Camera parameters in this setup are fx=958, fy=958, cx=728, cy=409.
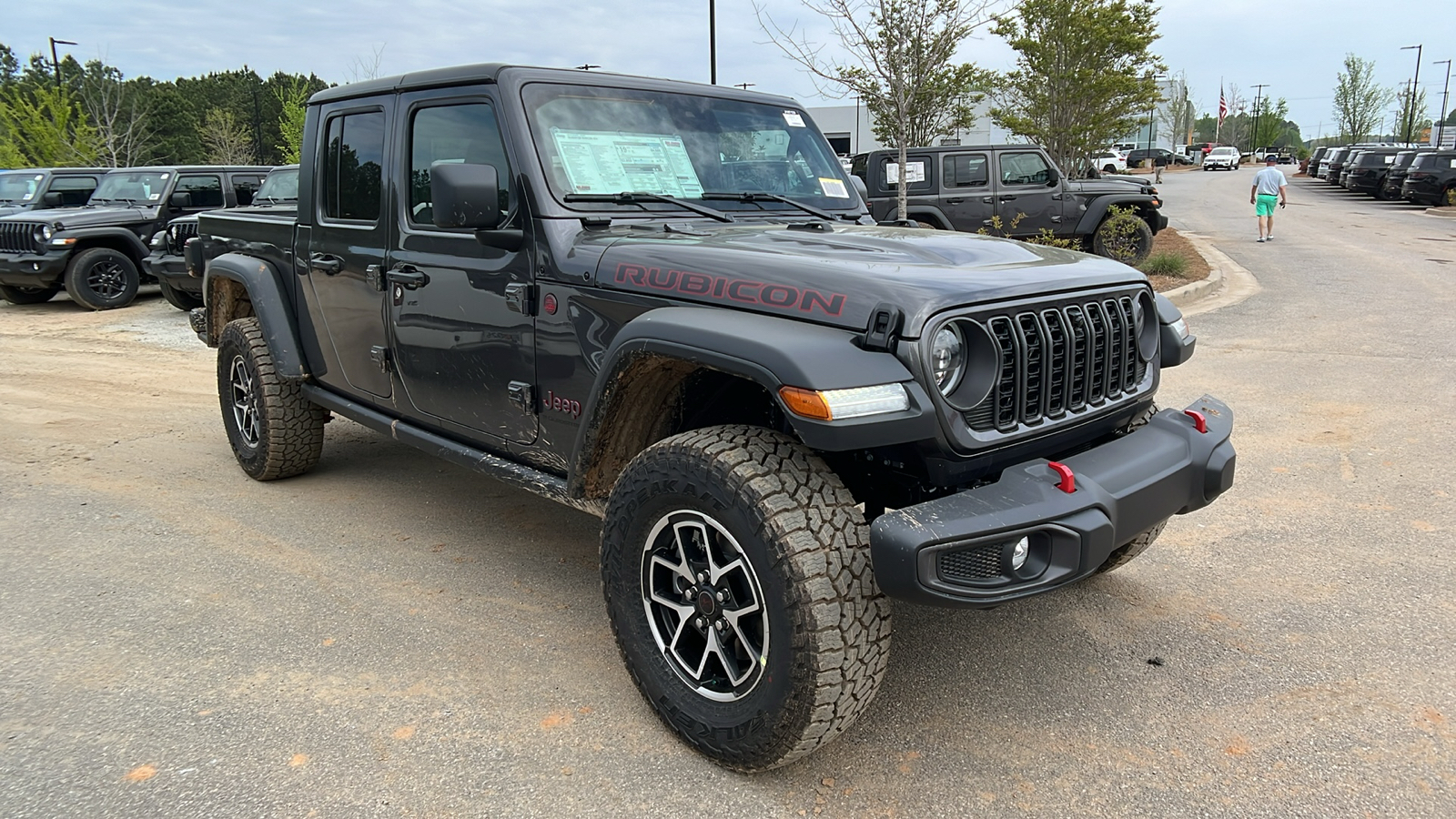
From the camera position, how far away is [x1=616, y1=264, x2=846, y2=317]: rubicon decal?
2490 millimetres

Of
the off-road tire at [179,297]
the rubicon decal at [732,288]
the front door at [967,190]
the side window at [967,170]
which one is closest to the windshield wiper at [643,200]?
the rubicon decal at [732,288]

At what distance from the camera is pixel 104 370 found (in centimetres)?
879

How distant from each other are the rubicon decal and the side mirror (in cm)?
49

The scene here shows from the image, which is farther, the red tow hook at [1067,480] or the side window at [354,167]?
the side window at [354,167]

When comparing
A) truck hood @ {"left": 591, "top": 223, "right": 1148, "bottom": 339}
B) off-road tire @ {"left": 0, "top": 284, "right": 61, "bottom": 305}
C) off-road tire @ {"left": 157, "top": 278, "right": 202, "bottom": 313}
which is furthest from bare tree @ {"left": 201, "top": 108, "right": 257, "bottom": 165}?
truck hood @ {"left": 591, "top": 223, "right": 1148, "bottom": 339}

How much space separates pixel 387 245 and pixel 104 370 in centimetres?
653

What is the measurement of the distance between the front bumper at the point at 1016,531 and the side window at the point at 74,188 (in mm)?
16999

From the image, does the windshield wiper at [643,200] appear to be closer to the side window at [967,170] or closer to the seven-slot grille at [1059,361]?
the seven-slot grille at [1059,361]

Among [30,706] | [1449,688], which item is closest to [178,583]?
[30,706]

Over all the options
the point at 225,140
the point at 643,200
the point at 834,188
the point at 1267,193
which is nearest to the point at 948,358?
the point at 643,200

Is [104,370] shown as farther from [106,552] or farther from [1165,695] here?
[1165,695]

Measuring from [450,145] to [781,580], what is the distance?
7.45ft

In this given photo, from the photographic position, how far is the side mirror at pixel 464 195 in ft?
9.82

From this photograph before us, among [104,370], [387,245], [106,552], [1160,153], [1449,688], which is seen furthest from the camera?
[1160,153]
